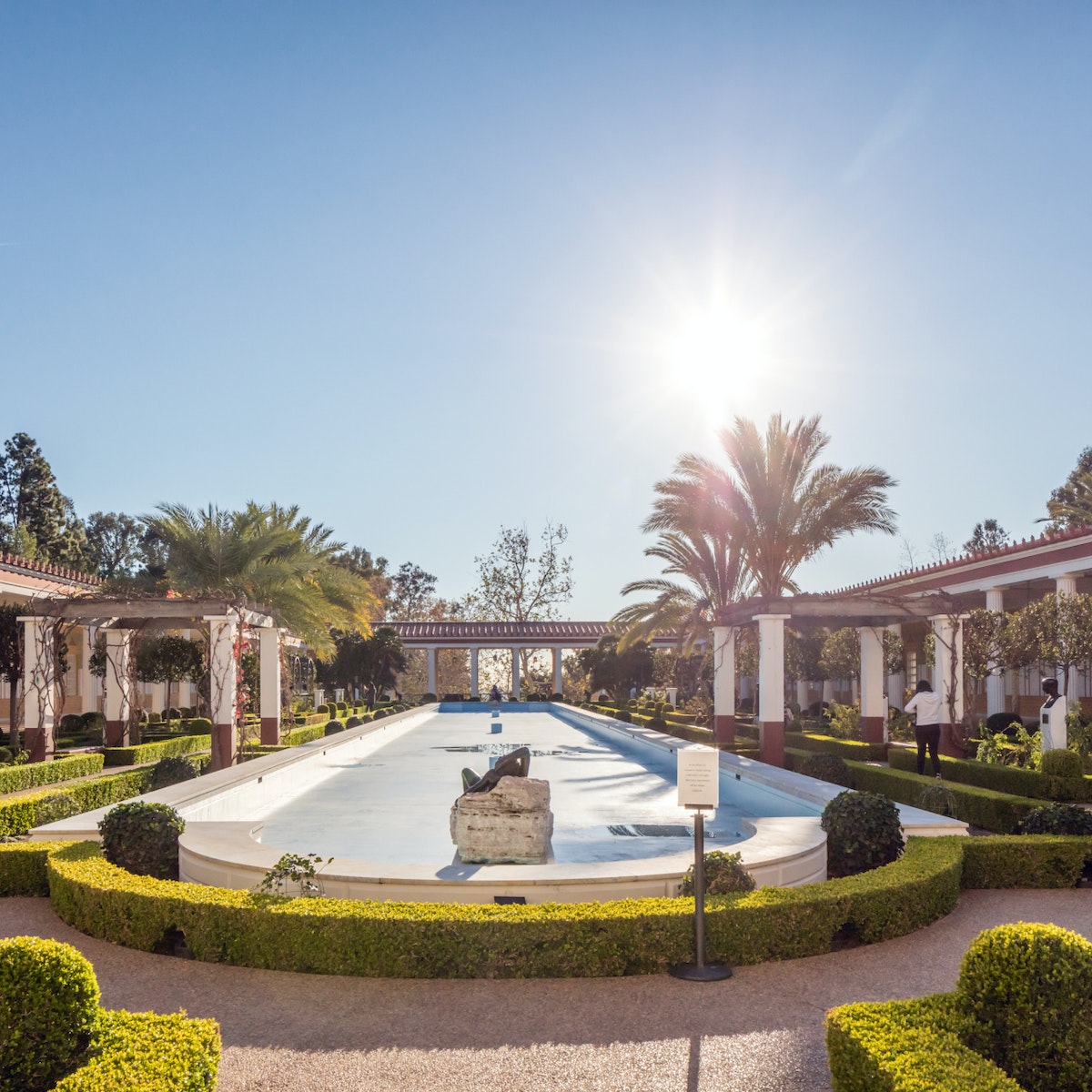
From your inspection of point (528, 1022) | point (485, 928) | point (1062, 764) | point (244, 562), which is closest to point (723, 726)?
point (1062, 764)

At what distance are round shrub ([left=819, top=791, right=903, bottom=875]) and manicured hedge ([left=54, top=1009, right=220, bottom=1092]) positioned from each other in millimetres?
5167

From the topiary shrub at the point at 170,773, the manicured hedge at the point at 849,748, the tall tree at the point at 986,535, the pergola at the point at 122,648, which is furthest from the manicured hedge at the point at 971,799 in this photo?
the tall tree at the point at 986,535

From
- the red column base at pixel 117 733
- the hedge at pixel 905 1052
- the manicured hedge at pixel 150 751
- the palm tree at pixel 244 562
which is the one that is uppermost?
the palm tree at pixel 244 562

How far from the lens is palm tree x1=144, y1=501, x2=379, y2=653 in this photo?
18.7 meters

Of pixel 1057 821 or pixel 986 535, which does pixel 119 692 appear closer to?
pixel 1057 821

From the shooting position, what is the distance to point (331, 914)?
532 cm

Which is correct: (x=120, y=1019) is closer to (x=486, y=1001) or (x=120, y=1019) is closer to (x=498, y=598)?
(x=486, y=1001)

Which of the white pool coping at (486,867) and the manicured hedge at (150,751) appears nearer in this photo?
the white pool coping at (486,867)

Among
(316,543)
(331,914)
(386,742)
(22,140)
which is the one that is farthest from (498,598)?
(331,914)

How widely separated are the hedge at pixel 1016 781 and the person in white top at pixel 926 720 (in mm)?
303

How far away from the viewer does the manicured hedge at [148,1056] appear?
315 centimetres

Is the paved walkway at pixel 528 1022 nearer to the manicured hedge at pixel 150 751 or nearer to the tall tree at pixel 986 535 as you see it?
the manicured hedge at pixel 150 751

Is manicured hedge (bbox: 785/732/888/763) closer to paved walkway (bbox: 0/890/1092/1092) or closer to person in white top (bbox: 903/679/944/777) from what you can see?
person in white top (bbox: 903/679/944/777)

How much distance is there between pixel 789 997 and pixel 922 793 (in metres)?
6.08
